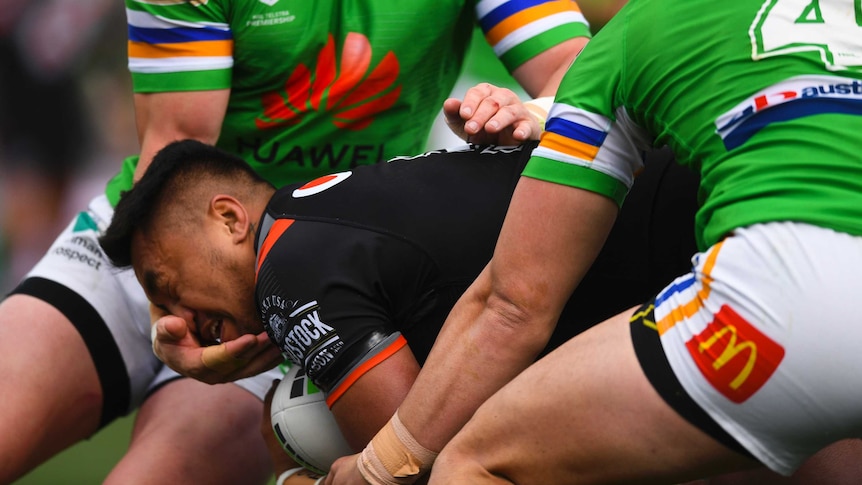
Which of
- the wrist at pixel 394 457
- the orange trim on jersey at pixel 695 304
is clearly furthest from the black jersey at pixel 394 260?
the orange trim on jersey at pixel 695 304

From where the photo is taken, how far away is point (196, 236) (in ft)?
6.84

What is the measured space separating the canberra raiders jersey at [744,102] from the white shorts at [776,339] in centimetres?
4

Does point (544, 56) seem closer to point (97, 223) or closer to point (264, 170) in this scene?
point (264, 170)

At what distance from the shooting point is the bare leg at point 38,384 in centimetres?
243

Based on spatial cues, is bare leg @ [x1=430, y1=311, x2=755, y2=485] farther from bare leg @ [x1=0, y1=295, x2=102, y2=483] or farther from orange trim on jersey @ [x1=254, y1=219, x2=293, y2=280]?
bare leg @ [x1=0, y1=295, x2=102, y2=483]

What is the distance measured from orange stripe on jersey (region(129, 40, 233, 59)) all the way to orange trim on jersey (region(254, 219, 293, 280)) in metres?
0.67

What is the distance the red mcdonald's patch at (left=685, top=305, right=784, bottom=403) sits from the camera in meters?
A: 1.26

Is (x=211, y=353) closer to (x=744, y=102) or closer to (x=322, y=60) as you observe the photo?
(x=322, y=60)

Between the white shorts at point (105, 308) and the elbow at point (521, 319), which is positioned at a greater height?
the elbow at point (521, 319)

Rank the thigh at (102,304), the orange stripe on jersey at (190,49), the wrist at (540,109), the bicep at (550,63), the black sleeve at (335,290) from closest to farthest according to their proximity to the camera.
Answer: the black sleeve at (335,290), the wrist at (540,109), the orange stripe on jersey at (190,49), the bicep at (550,63), the thigh at (102,304)

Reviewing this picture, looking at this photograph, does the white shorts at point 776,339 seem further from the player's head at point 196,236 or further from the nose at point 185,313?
the nose at point 185,313

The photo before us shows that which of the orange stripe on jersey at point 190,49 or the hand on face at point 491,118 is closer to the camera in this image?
the hand on face at point 491,118

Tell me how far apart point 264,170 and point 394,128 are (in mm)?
338

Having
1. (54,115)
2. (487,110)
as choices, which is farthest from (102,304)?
(54,115)
